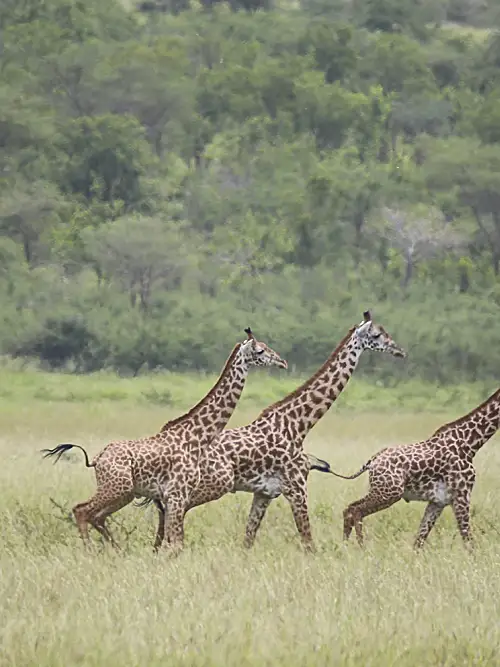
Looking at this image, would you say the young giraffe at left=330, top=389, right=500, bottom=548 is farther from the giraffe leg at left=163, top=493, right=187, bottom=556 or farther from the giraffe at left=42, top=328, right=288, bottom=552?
the giraffe leg at left=163, top=493, right=187, bottom=556

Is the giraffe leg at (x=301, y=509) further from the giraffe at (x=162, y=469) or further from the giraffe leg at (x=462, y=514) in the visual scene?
the giraffe leg at (x=462, y=514)

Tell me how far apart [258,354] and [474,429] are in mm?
1314

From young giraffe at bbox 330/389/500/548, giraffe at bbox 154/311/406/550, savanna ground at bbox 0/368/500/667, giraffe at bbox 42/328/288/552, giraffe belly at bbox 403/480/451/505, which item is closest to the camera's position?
savanna ground at bbox 0/368/500/667

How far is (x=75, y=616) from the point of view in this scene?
597 cm

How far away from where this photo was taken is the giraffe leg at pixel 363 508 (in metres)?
7.88

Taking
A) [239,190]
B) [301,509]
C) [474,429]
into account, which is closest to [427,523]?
[474,429]

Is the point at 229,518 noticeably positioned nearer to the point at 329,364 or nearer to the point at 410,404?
the point at 329,364

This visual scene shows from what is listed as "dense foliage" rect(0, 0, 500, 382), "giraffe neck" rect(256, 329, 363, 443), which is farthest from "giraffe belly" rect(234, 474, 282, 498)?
"dense foliage" rect(0, 0, 500, 382)

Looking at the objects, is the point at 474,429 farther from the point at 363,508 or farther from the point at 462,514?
the point at 363,508

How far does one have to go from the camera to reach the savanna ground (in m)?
5.53

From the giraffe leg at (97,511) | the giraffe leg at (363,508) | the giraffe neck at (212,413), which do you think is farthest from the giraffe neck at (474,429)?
the giraffe leg at (97,511)

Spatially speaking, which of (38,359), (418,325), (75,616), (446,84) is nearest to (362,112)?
(446,84)

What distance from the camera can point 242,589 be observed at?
6.46 metres

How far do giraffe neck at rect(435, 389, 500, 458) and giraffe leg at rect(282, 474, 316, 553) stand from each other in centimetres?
88
